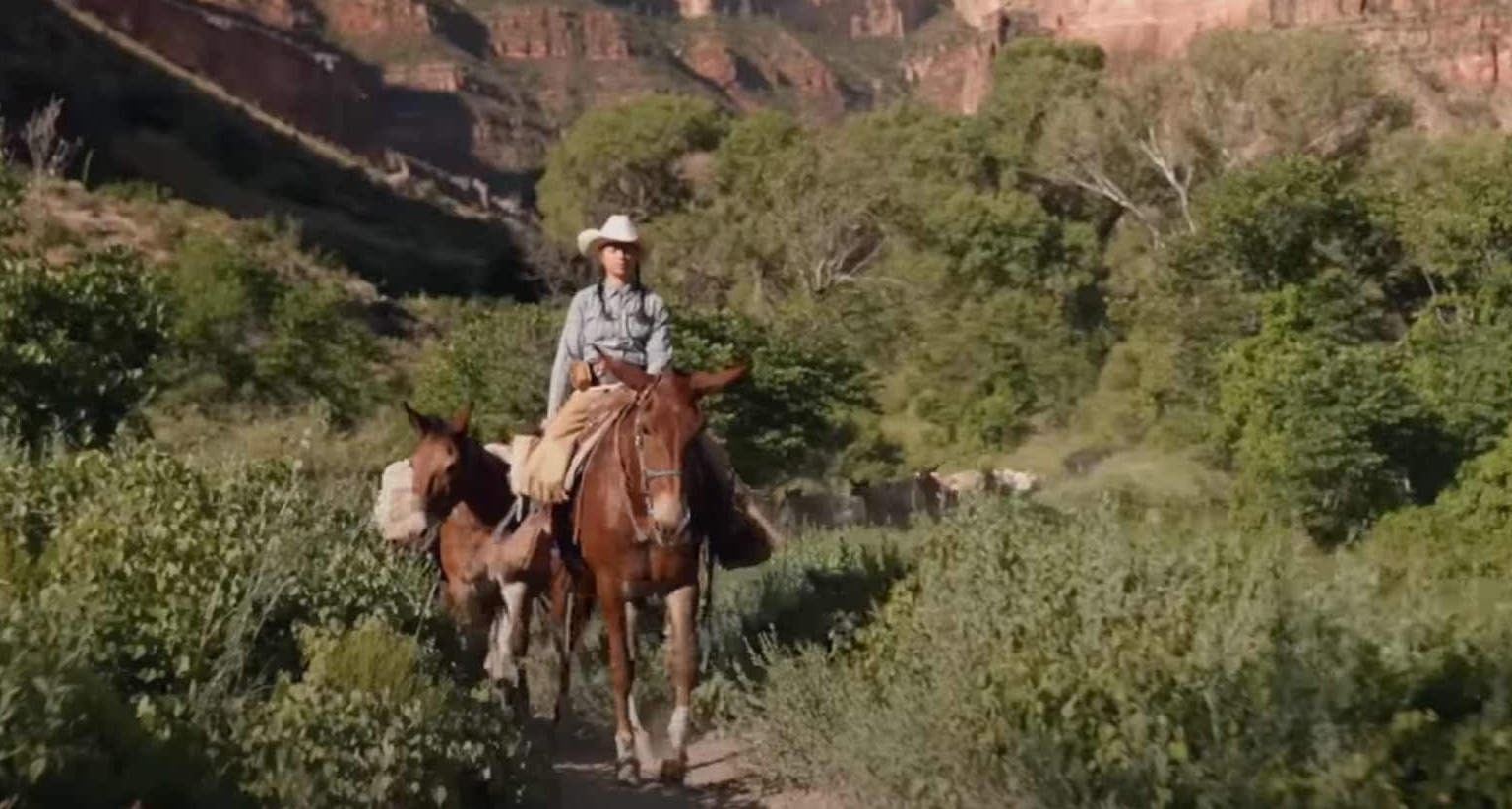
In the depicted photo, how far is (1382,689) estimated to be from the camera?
516 centimetres

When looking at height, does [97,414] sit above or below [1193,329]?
above

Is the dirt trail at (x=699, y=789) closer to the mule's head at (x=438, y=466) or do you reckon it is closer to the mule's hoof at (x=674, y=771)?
the mule's hoof at (x=674, y=771)

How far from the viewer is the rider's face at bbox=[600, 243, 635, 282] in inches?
332

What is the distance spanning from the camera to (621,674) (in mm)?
7859

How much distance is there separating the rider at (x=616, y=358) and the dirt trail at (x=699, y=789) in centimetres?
90

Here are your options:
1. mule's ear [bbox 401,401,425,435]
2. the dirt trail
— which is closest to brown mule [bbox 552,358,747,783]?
the dirt trail

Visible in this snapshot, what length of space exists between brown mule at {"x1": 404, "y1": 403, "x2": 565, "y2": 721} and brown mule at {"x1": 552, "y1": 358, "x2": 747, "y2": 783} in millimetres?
675

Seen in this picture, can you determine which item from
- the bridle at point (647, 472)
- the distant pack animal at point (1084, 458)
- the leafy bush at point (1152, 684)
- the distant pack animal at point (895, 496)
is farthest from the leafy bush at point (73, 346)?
the distant pack animal at point (1084, 458)

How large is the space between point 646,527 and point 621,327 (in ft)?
4.04

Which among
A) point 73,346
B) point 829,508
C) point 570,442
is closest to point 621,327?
point 570,442

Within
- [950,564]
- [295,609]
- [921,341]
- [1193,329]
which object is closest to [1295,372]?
[1193,329]

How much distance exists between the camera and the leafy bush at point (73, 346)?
1223 cm

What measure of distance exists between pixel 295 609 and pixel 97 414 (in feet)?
22.6

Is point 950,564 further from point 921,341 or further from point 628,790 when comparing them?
point 921,341
